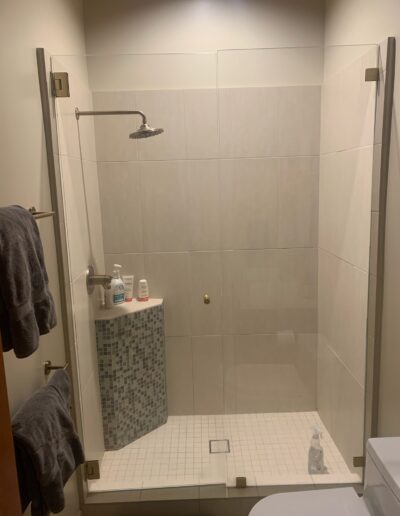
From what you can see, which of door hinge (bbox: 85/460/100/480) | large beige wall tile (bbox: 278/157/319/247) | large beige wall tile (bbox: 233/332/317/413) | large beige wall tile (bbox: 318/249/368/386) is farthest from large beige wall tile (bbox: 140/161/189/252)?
door hinge (bbox: 85/460/100/480)

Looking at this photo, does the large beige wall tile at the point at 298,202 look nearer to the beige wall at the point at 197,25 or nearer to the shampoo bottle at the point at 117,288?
the beige wall at the point at 197,25

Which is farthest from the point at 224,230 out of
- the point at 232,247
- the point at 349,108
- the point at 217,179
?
the point at 349,108

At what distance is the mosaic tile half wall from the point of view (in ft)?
7.33

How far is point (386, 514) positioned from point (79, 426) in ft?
4.26

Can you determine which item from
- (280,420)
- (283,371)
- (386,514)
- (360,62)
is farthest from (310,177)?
(386,514)

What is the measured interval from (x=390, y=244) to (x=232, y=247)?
2.84ft

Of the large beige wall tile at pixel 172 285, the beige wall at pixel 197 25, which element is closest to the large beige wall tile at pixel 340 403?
the large beige wall tile at pixel 172 285

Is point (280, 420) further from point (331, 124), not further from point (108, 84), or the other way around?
point (108, 84)

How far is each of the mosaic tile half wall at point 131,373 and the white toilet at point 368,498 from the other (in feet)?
3.53

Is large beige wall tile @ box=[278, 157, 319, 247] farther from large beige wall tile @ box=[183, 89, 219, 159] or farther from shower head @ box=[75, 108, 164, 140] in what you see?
shower head @ box=[75, 108, 164, 140]

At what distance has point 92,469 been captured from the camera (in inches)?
78.5

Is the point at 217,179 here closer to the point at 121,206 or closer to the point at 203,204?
the point at 203,204

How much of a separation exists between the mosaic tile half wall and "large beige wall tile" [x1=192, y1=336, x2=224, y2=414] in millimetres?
201

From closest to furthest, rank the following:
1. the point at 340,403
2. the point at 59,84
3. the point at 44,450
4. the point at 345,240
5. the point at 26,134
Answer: the point at 44,450, the point at 26,134, the point at 59,84, the point at 345,240, the point at 340,403
